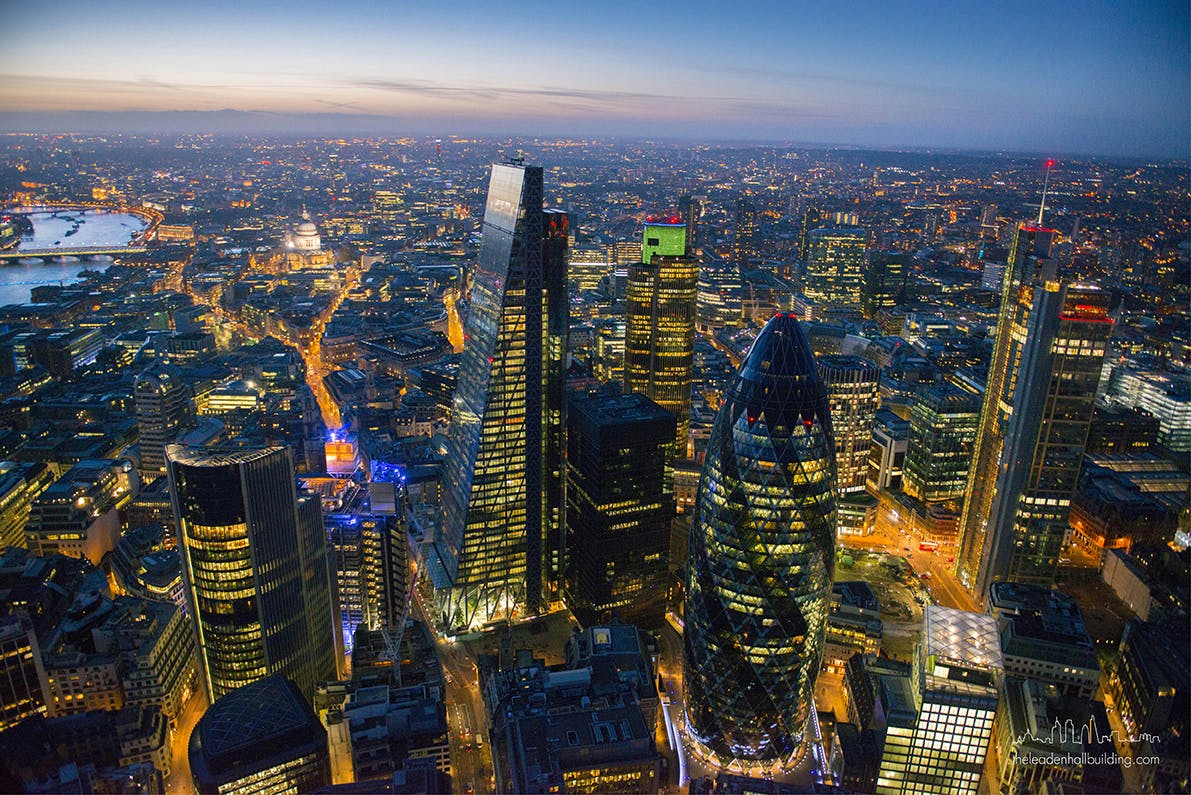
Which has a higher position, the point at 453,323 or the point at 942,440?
the point at 942,440

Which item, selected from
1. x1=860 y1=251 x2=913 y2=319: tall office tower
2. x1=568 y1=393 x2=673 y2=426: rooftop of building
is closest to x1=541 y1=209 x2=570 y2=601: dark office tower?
x1=568 y1=393 x2=673 y2=426: rooftop of building

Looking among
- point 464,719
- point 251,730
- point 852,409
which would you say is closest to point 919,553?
point 852,409

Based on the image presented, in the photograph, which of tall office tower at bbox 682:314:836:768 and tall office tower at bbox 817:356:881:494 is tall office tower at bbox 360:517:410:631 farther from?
tall office tower at bbox 817:356:881:494

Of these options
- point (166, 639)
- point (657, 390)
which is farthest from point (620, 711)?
point (657, 390)

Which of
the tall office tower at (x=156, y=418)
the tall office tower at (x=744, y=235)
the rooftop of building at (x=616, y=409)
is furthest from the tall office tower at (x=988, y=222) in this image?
the tall office tower at (x=156, y=418)

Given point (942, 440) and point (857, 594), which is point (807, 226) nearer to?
point (942, 440)

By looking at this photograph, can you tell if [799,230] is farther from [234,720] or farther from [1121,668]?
[234,720]

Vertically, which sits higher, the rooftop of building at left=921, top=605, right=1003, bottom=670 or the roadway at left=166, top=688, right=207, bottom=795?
the rooftop of building at left=921, top=605, right=1003, bottom=670

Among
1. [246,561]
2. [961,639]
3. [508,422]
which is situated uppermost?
[508,422]
